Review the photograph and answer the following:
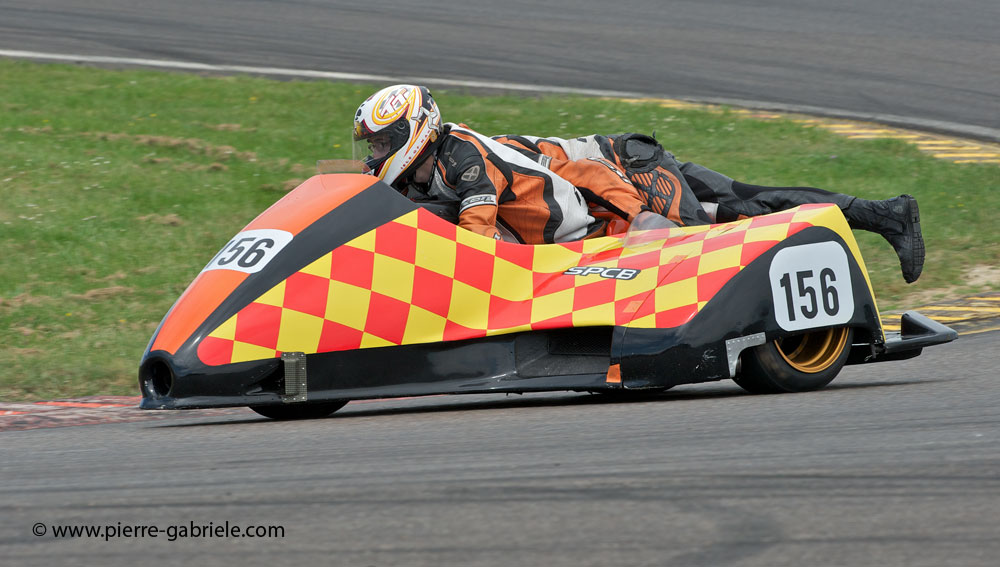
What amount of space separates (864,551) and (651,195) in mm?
3806

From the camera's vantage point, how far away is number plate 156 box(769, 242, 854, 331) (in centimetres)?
580

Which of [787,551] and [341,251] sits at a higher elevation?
[341,251]

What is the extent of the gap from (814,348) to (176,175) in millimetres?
7022

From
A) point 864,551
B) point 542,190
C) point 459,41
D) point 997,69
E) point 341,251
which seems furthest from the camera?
point 459,41

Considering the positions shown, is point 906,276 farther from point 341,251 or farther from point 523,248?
point 341,251

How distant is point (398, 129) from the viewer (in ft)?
20.6

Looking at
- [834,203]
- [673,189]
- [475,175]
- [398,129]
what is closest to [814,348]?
[834,203]

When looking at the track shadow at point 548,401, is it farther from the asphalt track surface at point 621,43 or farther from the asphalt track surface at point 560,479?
the asphalt track surface at point 621,43

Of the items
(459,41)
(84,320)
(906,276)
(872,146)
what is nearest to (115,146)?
(84,320)

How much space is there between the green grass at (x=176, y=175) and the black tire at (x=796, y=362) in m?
3.17

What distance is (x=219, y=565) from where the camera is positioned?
318 centimetres

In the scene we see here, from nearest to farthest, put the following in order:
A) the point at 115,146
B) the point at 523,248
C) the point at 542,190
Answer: the point at 523,248 < the point at 542,190 < the point at 115,146

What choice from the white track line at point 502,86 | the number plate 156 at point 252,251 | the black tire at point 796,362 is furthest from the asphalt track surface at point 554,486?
the white track line at point 502,86

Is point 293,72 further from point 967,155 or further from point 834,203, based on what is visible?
point 834,203
